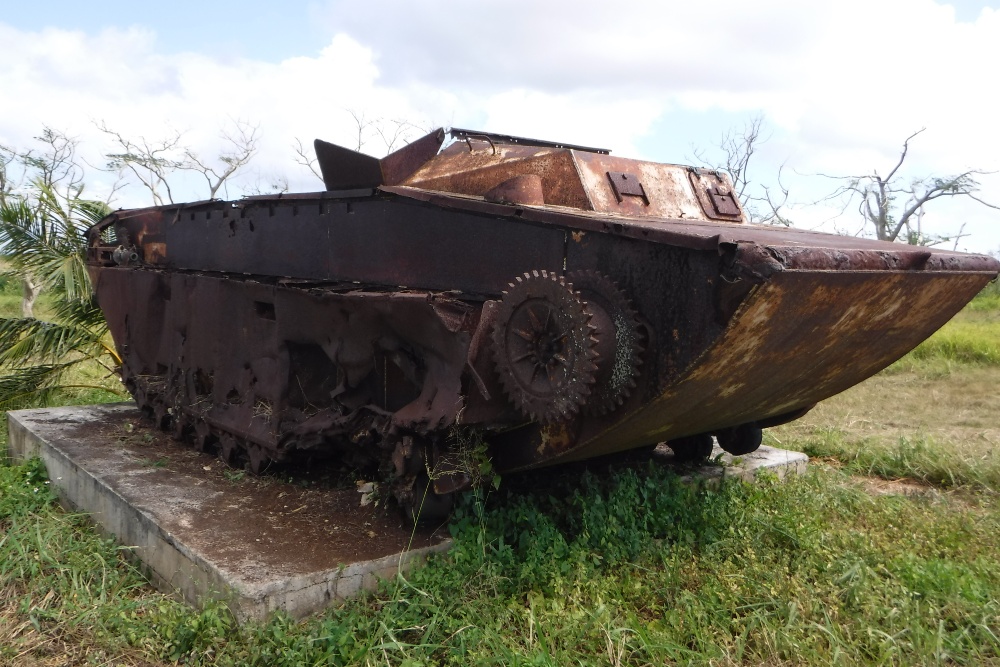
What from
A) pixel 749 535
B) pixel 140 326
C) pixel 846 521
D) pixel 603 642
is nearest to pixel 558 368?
pixel 603 642

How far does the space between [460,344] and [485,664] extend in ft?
4.17

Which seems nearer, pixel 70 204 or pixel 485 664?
pixel 485 664

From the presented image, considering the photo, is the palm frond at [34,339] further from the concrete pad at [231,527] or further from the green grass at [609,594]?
the green grass at [609,594]

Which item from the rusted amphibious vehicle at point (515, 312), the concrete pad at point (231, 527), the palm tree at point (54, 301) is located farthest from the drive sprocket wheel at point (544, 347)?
the palm tree at point (54, 301)

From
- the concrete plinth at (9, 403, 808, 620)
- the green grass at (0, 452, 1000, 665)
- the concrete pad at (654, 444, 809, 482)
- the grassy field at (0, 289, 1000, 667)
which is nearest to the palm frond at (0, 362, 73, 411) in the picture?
the concrete plinth at (9, 403, 808, 620)

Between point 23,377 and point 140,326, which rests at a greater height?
point 140,326

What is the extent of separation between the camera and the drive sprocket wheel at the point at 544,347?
10.9ft

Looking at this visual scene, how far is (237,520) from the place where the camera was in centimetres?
454

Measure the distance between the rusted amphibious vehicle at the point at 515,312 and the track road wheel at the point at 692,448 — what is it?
0.08 feet

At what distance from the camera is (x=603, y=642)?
3.51 metres

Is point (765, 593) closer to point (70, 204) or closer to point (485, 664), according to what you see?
point (485, 664)

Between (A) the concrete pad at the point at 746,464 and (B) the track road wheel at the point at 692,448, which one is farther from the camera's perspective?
(B) the track road wheel at the point at 692,448

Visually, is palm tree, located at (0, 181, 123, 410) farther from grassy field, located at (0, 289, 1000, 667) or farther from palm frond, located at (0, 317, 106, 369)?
grassy field, located at (0, 289, 1000, 667)

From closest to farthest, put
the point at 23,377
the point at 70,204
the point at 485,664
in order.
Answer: the point at 485,664 → the point at 23,377 → the point at 70,204
